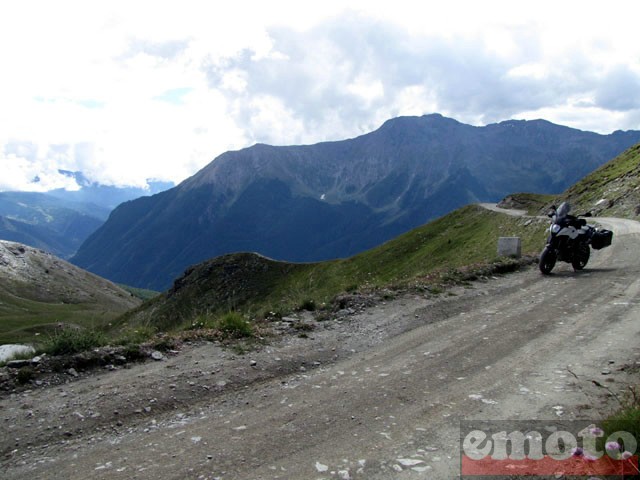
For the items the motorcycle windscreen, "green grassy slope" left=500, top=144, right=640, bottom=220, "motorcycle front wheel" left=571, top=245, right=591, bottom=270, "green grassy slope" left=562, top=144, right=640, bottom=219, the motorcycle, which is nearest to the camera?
the motorcycle

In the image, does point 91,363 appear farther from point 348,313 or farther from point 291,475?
point 348,313

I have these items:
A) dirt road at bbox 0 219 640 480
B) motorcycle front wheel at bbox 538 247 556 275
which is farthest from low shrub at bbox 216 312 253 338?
motorcycle front wheel at bbox 538 247 556 275

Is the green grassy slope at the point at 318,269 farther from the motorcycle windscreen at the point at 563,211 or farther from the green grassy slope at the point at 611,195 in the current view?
the motorcycle windscreen at the point at 563,211

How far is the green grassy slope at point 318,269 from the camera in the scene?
63.0 m

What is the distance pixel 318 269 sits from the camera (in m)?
78.6

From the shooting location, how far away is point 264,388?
8.52m

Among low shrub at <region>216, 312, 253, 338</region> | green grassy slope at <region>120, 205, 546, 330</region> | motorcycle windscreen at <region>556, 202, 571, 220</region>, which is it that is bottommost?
green grassy slope at <region>120, 205, 546, 330</region>

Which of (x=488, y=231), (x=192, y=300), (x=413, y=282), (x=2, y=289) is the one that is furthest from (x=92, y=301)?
(x=413, y=282)
